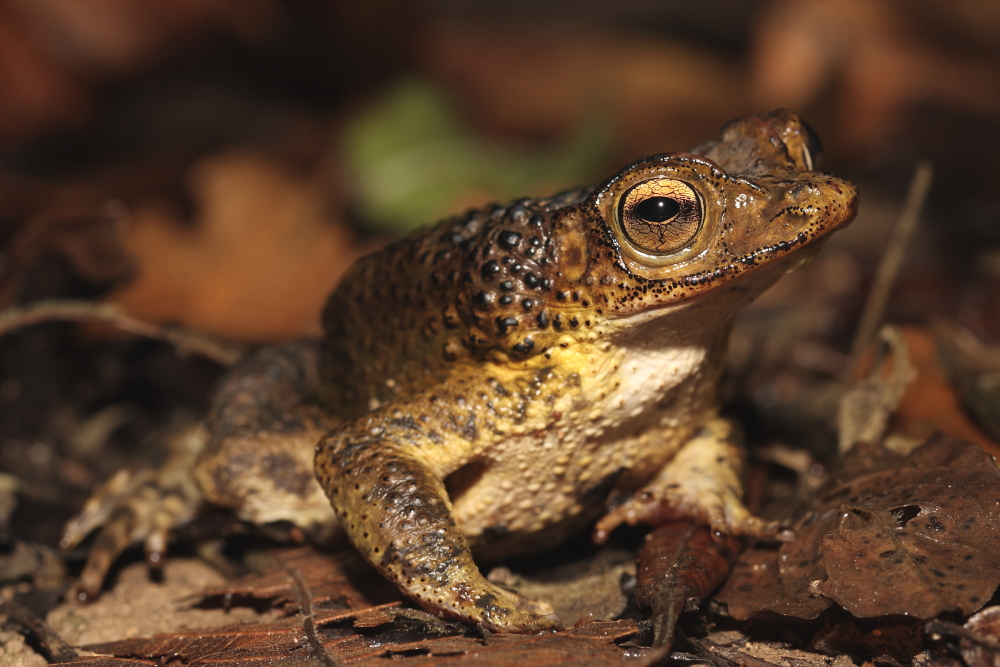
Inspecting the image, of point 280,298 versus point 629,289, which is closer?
point 629,289

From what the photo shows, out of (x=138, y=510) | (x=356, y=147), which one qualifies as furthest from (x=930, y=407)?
(x=356, y=147)

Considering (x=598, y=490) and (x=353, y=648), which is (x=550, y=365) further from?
(x=353, y=648)

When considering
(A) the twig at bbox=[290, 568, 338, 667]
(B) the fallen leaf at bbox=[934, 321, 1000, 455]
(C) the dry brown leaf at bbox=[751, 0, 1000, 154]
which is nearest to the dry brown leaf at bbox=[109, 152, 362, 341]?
(A) the twig at bbox=[290, 568, 338, 667]

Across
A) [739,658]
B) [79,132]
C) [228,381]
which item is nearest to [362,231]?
[228,381]

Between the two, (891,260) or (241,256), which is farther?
(241,256)

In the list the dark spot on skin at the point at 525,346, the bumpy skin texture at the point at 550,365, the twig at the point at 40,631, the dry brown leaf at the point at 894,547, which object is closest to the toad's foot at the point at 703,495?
the bumpy skin texture at the point at 550,365

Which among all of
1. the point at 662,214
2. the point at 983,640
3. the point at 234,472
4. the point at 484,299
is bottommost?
the point at 983,640

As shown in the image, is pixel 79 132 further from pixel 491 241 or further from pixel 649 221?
pixel 649 221
